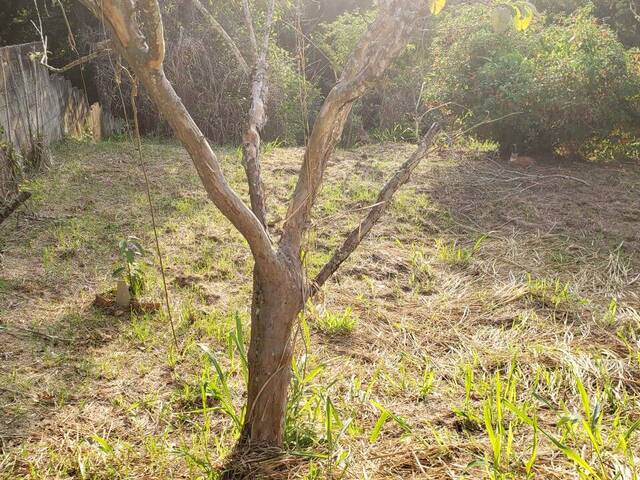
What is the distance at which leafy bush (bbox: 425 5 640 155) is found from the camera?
228 inches

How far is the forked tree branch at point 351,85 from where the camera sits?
181 centimetres

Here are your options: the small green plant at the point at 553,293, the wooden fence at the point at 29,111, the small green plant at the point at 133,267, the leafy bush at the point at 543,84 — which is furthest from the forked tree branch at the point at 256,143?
the leafy bush at the point at 543,84

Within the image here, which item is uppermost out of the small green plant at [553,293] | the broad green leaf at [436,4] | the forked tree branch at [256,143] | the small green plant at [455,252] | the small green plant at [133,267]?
the broad green leaf at [436,4]

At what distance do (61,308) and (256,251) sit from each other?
74.5 inches

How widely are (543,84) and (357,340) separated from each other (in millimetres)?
4012

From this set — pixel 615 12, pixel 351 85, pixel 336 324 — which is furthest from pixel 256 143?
pixel 615 12

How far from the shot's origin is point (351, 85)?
71.3 inches

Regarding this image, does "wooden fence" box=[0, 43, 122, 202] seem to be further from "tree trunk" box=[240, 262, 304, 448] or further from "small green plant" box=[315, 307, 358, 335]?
"tree trunk" box=[240, 262, 304, 448]

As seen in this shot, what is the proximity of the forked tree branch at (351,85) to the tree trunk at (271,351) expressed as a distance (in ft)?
0.43

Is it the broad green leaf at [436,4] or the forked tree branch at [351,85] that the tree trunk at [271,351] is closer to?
the forked tree branch at [351,85]

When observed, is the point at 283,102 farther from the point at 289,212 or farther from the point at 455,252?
the point at 289,212

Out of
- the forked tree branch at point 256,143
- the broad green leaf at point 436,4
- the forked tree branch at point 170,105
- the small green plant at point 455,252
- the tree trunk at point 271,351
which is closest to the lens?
the forked tree branch at point 170,105

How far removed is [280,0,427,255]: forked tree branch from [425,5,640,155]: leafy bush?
159 inches

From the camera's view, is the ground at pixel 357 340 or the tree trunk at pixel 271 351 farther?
the ground at pixel 357 340
